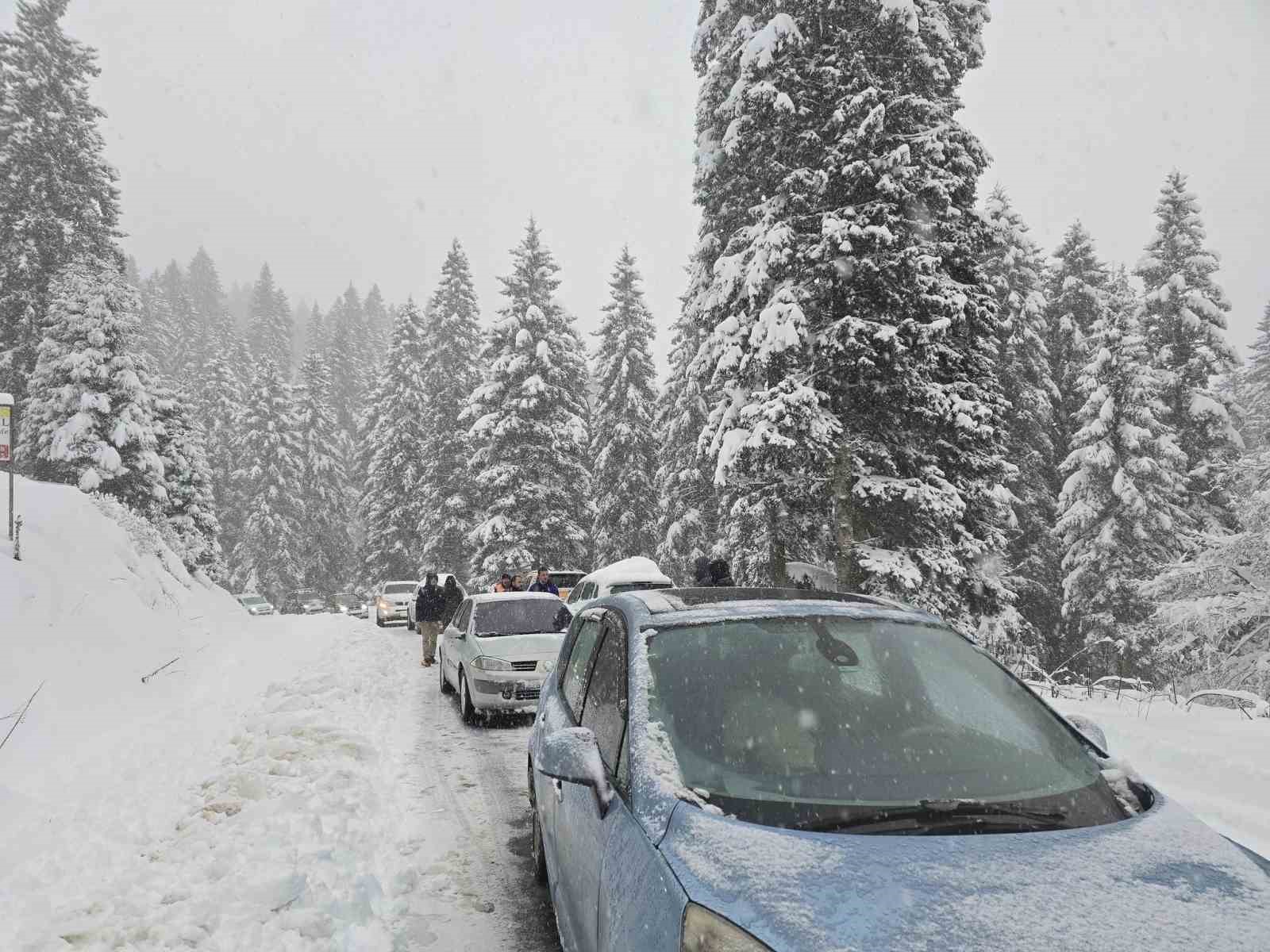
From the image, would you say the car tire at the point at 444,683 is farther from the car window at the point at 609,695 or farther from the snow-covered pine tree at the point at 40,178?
the snow-covered pine tree at the point at 40,178

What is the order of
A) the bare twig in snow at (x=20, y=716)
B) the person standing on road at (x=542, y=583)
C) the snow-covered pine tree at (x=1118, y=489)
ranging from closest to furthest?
the bare twig in snow at (x=20, y=716) < the person standing on road at (x=542, y=583) < the snow-covered pine tree at (x=1118, y=489)

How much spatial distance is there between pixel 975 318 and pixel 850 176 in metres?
3.13

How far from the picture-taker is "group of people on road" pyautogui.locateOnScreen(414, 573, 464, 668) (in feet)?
53.4

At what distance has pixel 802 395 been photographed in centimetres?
1253

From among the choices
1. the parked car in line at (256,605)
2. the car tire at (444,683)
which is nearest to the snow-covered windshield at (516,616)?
the car tire at (444,683)

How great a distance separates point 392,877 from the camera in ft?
15.8

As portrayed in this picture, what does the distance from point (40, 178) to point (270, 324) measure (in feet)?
224

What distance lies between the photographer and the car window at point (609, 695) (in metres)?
3.03

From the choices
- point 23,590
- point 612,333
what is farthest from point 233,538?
point 23,590

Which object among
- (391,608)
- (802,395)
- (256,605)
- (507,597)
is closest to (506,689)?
(507,597)

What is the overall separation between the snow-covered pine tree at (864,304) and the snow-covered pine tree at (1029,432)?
961cm

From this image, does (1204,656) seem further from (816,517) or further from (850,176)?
(850,176)

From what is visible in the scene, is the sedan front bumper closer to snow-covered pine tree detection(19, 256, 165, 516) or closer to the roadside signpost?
the roadside signpost

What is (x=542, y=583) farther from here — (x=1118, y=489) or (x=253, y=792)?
(x=1118, y=489)
